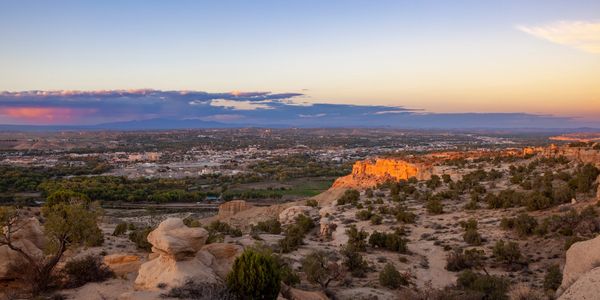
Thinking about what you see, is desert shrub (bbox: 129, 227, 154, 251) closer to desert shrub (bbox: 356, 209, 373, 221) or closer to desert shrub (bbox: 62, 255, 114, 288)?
desert shrub (bbox: 62, 255, 114, 288)

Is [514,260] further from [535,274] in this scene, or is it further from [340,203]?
[340,203]

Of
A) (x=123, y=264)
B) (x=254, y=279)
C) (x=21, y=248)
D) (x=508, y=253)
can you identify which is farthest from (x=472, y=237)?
(x=21, y=248)

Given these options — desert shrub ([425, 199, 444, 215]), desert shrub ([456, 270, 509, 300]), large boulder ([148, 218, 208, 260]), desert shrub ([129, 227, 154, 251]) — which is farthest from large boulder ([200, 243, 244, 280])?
desert shrub ([425, 199, 444, 215])

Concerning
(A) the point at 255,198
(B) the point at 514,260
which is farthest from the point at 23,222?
(A) the point at 255,198

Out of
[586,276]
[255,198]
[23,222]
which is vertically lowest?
[255,198]

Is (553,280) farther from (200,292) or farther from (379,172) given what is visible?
(379,172)

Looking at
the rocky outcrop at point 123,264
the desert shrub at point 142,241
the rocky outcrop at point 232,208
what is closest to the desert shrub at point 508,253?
the rocky outcrop at point 123,264

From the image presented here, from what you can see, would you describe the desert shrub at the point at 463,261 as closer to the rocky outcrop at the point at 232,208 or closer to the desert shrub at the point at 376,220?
the desert shrub at the point at 376,220
